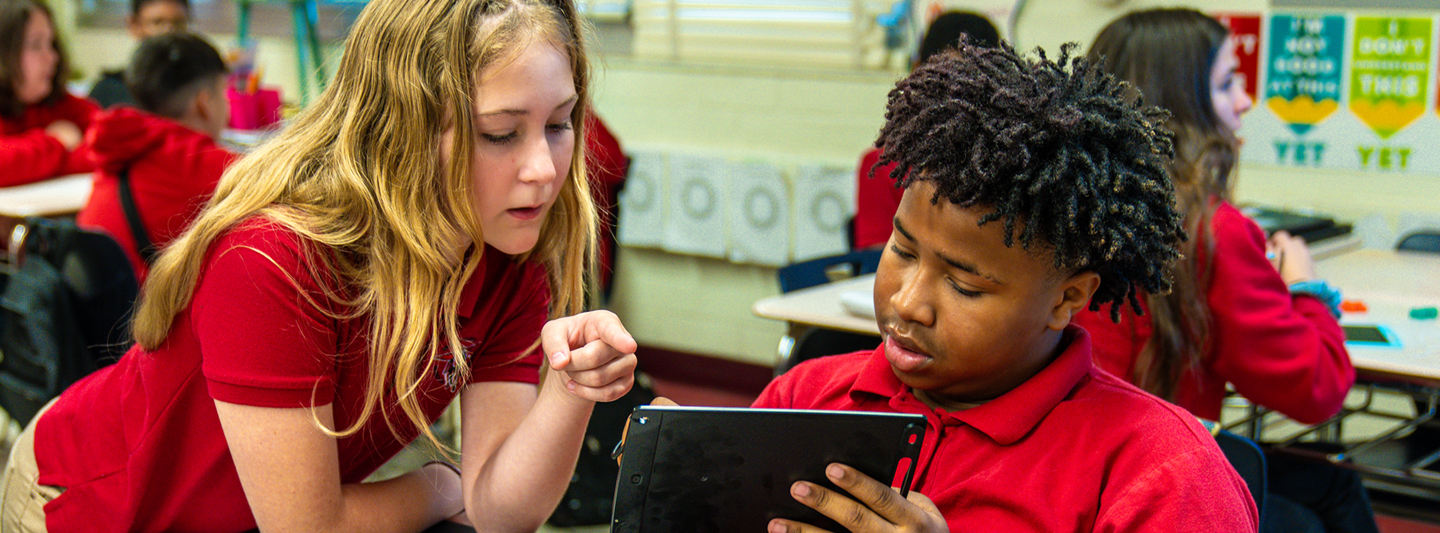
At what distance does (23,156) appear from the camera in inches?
132

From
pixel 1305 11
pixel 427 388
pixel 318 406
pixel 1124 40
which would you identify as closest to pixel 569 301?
pixel 427 388

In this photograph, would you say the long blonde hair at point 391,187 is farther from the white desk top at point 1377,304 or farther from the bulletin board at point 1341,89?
the bulletin board at point 1341,89

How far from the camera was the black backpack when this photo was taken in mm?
2170

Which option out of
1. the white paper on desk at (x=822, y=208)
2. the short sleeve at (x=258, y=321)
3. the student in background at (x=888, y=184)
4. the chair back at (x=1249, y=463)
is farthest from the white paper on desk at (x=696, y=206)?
the short sleeve at (x=258, y=321)

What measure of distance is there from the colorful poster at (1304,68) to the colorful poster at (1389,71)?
0.14ft

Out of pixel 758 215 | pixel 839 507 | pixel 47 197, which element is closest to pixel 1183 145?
pixel 839 507

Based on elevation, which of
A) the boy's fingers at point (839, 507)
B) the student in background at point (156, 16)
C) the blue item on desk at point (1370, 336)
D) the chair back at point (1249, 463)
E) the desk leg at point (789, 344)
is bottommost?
the desk leg at point (789, 344)

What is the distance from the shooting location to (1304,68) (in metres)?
2.85

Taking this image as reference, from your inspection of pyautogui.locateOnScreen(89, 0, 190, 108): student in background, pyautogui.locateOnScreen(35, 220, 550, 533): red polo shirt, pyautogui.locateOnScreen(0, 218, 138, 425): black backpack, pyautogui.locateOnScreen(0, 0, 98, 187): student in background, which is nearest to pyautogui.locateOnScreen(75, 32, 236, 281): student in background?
pyautogui.locateOnScreen(0, 218, 138, 425): black backpack

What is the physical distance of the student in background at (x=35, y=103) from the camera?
3389 mm

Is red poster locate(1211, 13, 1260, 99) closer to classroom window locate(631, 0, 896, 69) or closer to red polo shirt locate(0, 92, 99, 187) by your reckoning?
classroom window locate(631, 0, 896, 69)

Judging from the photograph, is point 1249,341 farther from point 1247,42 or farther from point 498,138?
point 1247,42

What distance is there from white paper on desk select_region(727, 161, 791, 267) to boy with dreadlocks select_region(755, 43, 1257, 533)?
2.57 meters

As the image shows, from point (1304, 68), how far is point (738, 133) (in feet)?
5.56
